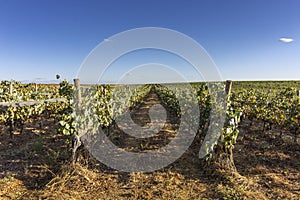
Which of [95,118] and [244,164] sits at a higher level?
[95,118]

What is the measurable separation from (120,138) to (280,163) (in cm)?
455

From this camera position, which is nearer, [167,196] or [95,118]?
[167,196]

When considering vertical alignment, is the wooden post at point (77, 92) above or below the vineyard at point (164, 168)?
above

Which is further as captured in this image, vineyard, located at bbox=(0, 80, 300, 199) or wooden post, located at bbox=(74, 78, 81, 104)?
wooden post, located at bbox=(74, 78, 81, 104)

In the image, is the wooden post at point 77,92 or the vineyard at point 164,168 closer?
the vineyard at point 164,168

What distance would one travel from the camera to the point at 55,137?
673cm

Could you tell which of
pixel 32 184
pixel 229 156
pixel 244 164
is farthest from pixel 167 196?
pixel 32 184

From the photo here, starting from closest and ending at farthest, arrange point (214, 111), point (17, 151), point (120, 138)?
1. point (214, 111)
2. point (17, 151)
3. point (120, 138)

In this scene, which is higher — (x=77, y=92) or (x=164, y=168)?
(x=77, y=92)

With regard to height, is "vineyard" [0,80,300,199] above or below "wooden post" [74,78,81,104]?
below

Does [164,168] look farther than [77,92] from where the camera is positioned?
No

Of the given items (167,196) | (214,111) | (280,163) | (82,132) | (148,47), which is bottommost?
(167,196)

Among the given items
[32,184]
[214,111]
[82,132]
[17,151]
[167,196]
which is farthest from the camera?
[17,151]

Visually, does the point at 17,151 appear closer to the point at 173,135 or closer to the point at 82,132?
the point at 82,132
